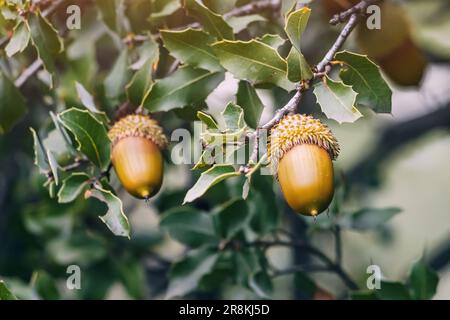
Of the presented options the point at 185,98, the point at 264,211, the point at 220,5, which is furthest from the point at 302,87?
the point at 264,211

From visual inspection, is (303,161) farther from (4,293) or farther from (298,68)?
(4,293)

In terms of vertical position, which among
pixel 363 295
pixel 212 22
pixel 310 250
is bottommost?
pixel 363 295

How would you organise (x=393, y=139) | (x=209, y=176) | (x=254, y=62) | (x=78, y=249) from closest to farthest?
(x=209, y=176) → (x=254, y=62) → (x=78, y=249) → (x=393, y=139)

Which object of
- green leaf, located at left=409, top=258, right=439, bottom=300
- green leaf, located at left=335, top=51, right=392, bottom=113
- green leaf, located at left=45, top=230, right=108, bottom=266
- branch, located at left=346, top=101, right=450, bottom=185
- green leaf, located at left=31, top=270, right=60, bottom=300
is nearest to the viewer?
green leaf, located at left=335, top=51, right=392, bottom=113

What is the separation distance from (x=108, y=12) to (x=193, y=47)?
264 millimetres

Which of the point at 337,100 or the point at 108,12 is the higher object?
the point at 108,12

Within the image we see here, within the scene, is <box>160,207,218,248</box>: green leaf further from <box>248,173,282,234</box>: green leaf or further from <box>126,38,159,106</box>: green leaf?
<box>126,38,159,106</box>: green leaf

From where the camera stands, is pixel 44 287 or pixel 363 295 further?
pixel 44 287

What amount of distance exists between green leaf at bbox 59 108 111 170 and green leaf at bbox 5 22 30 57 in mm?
129

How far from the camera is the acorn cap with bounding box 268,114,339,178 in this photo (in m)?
1.19

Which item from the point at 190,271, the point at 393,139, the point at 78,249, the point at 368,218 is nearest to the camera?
the point at 190,271

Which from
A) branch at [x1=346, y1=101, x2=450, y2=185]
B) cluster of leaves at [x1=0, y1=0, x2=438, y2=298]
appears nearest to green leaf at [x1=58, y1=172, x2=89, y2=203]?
cluster of leaves at [x1=0, y1=0, x2=438, y2=298]

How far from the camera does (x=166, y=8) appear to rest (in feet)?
4.81
